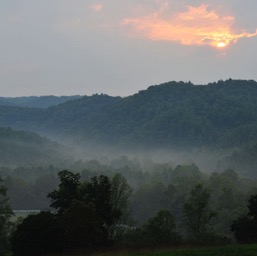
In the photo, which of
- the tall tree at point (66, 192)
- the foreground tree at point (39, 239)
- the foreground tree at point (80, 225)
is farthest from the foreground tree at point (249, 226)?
the foreground tree at point (39, 239)

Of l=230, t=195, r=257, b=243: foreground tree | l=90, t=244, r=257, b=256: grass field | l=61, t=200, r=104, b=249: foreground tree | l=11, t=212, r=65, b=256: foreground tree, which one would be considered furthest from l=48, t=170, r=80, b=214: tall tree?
l=90, t=244, r=257, b=256: grass field

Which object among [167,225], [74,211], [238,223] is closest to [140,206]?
[167,225]

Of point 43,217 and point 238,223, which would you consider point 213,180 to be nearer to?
point 238,223

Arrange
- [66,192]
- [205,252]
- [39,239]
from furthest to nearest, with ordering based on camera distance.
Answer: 1. [66,192]
2. [39,239]
3. [205,252]

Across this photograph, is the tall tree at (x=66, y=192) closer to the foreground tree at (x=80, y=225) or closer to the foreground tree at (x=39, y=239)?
the foreground tree at (x=39, y=239)

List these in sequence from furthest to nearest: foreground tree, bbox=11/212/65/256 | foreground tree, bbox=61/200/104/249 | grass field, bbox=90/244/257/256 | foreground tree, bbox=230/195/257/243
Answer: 1. foreground tree, bbox=230/195/257/243
2. foreground tree, bbox=11/212/65/256
3. foreground tree, bbox=61/200/104/249
4. grass field, bbox=90/244/257/256

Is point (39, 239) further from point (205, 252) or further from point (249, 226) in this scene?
point (249, 226)

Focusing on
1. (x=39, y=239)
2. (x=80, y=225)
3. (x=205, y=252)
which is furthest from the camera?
(x=39, y=239)

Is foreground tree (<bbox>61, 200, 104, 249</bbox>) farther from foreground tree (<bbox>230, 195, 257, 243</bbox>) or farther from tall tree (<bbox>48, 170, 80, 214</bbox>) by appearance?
foreground tree (<bbox>230, 195, 257, 243</bbox>)

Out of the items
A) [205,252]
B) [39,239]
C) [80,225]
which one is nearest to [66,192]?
[39,239]

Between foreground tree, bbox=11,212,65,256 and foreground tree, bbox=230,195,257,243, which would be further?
foreground tree, bbox=230,195,257,243

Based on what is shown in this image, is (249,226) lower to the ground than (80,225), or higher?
lower

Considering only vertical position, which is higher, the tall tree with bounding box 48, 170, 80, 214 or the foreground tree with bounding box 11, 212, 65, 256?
the tall tree with bounding box 48, 170, 80, 214

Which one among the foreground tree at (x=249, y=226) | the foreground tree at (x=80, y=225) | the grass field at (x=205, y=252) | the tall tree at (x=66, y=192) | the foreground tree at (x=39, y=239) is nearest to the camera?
the grass field at (x=205, y=252)
